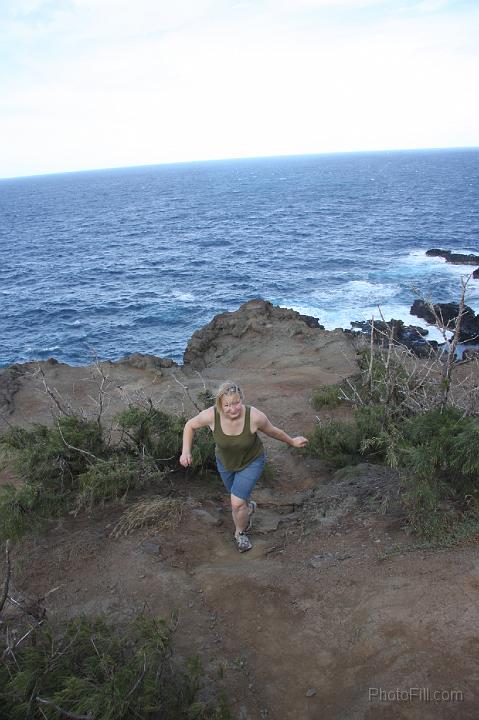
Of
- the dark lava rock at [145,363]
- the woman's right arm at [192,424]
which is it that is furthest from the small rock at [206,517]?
the dark lava rock at [145,363]

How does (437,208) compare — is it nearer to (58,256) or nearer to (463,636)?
(58,256)

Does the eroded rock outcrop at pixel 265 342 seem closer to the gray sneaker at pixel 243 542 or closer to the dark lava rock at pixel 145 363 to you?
the dark lava rock at pixel 145 363

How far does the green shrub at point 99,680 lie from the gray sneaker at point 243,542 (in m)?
1.95

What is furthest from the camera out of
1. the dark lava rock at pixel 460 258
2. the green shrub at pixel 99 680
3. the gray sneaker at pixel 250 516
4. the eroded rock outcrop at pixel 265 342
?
the dark lava rock at pixel 460 258

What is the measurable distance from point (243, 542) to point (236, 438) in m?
1.37

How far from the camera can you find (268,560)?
5730 mm

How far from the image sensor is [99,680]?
368 centimetres

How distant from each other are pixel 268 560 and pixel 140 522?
5.53 ft

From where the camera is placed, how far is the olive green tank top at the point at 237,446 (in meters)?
5.56

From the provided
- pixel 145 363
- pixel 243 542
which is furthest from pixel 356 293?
pixel 243 542

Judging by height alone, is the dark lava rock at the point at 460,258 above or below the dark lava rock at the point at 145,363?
above

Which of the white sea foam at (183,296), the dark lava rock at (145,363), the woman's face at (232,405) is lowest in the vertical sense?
the white sea foam at (183,296)

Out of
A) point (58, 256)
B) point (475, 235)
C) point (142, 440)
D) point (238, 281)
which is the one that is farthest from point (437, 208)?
point (142, 440)

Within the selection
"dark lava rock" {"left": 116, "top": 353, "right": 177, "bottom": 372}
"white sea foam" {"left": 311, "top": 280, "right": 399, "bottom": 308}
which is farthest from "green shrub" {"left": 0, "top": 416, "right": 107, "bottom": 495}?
"white sea foam" {"left": 311, "top": 280, "right": 399, "bottom": 308}
